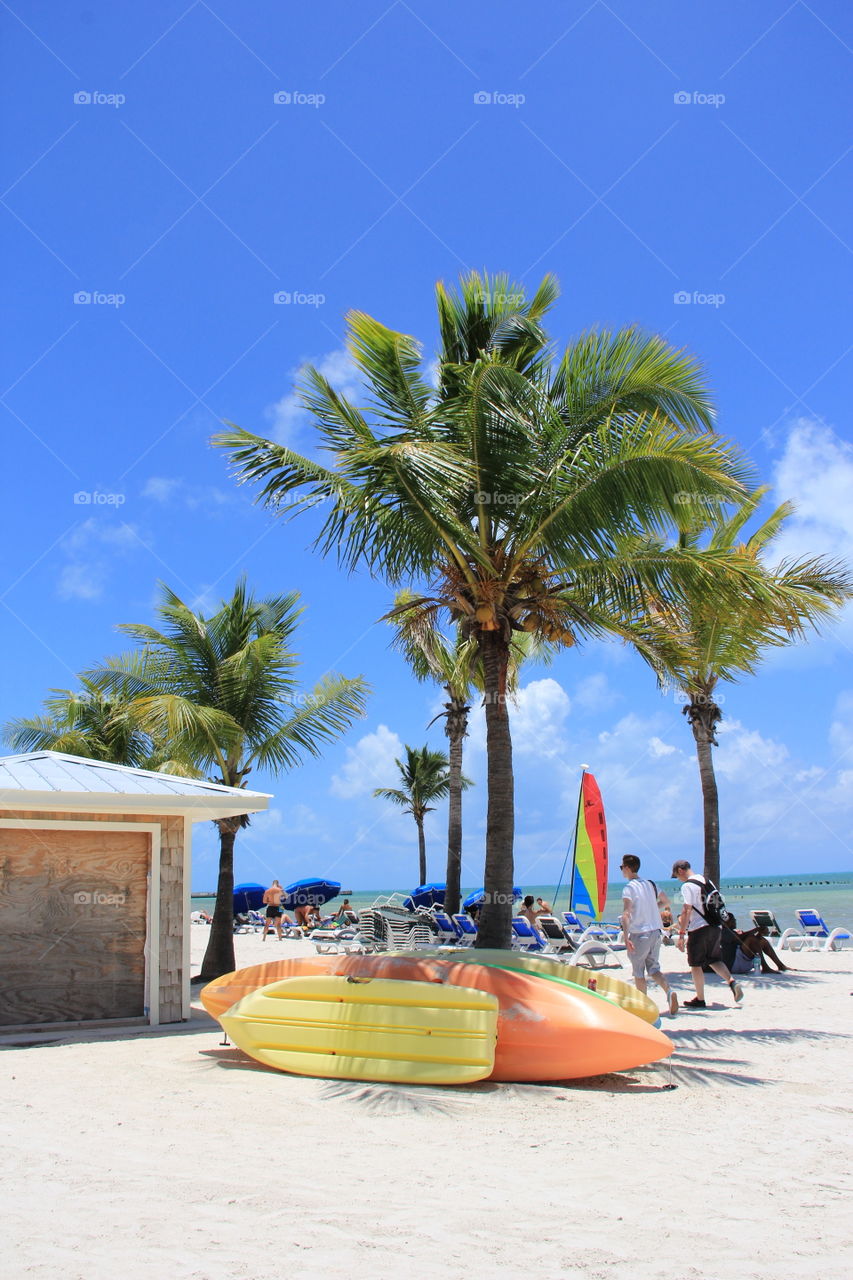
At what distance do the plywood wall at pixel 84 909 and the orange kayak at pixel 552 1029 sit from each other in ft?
11.2

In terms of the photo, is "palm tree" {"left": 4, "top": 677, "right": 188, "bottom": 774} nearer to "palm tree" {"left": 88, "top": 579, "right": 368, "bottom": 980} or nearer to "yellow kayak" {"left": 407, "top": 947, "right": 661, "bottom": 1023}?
"palm tree" {"left": 88, "top": 579, "right": 368, "bottom": 980}

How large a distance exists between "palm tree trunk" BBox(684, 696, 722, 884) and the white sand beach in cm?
919

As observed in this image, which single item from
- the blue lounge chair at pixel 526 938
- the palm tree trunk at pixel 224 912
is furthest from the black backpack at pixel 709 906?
the blue lounge chair at pixel 526 938

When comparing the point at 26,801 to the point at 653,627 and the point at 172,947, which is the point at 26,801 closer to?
the point at 172,947

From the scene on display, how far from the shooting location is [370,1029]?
713 cm

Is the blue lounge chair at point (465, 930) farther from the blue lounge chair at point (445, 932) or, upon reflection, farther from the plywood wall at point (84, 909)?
the plywood wall at point (84, 909)

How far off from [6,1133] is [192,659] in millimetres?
8932

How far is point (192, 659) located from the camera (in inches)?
554

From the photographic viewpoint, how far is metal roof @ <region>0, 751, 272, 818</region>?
355 inches

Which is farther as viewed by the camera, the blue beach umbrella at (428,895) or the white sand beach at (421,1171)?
the blue beach umbrella at (428,895)

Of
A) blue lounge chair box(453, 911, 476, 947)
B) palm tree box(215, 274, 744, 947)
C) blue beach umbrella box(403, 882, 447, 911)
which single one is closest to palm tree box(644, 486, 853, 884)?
palm tree box(215, 274, 744, 947)

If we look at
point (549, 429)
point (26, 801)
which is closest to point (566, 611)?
point (549, 429)

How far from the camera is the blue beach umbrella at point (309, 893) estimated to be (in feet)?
116

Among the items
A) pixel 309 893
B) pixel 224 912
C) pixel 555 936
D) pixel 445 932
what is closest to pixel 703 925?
pixel 224 912
